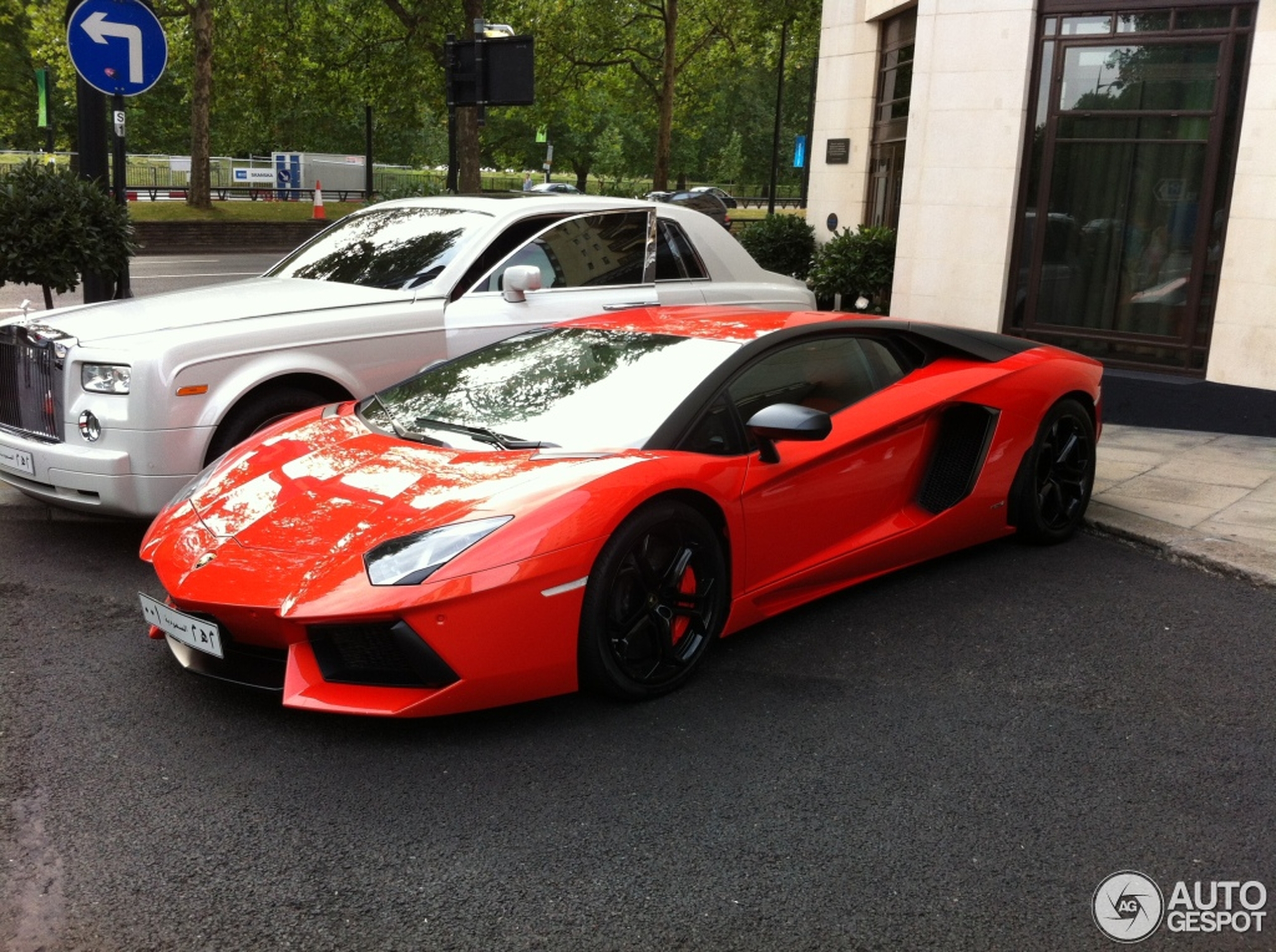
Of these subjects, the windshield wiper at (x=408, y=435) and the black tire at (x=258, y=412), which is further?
the black tire at (x=258, y=412)

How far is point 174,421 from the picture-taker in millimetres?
5676

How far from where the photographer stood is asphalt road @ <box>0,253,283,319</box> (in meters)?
17.1

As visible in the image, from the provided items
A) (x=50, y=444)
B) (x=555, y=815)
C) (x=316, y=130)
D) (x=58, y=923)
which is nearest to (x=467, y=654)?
(x=555, y=815)

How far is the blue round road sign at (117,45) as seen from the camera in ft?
26.5

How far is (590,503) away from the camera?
13.2ft

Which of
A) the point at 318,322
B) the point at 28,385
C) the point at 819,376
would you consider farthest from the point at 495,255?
the point at 819,376

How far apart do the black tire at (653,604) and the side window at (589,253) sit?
3115 mm

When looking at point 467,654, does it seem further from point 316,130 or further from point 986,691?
point 316,130

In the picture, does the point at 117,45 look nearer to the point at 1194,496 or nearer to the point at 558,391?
the point at 558,391

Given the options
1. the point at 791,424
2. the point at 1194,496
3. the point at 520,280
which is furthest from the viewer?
the point at 1194,496

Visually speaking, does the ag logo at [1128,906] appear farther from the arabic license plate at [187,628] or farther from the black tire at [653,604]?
the arabic license plate at [187,628]

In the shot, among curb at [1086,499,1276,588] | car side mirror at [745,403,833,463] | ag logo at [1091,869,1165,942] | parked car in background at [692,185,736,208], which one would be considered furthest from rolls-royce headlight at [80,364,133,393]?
parked car in background at [692,185,736,208]

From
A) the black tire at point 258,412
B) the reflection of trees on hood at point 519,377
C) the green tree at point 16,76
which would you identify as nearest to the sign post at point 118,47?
the black tire at point 258,412

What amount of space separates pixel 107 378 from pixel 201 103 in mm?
30443
